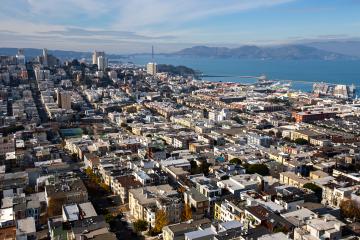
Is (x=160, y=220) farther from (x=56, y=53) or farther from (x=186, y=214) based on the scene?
(x=56, y=53)

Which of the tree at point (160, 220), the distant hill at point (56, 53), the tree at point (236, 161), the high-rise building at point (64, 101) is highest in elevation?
the distant hill at point (56, 53)

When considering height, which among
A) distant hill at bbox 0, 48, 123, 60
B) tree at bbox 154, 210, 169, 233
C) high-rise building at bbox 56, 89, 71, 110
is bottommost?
tree at bbox 154, 210, 169, 233

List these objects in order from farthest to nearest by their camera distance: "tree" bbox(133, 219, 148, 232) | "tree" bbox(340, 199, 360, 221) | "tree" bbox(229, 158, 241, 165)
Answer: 1. "tree" bbox(229, 158, 241, 165)
2. "tree" bbox(340, 199, 360, 221)
3. "tree" bbox(133, 219, 148, 232)

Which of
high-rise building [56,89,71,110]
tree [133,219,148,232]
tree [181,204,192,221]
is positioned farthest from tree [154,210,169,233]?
high-rise building [56,89,71,110]

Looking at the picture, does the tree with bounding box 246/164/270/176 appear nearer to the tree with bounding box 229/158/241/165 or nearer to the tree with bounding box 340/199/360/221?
the tree with bounding box 229/158/241/165

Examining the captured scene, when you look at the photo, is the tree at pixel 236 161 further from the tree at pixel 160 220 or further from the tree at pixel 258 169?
the tree at pixel 160 220

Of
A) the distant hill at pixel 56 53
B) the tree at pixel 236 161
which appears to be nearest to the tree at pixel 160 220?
the tree at pixel 236 161
